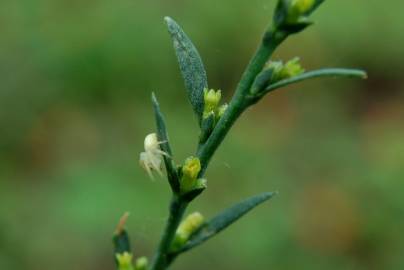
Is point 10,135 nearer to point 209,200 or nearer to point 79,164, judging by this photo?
point 79,164

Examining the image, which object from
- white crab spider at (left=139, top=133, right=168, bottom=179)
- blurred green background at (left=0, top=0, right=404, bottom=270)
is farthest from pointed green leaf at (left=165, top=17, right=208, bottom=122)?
blurred green background at (left=0, top=0, right=404, bottom=270)

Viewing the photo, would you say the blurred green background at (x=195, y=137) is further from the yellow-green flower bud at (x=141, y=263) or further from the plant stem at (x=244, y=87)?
the plant stem at (x=244, y=87)

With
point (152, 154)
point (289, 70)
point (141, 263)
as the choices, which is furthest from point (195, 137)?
point (289, 70)

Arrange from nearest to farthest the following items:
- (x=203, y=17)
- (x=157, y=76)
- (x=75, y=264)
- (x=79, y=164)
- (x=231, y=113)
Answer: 1. (x=231, y=113)
2. (x=75, y=264)
3. (x=79, y=164)
4. (x=157, y=76)
5. (x=203, y=17)

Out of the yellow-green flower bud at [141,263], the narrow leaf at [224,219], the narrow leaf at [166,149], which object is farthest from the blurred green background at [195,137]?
the narrow leaf at [166,149]

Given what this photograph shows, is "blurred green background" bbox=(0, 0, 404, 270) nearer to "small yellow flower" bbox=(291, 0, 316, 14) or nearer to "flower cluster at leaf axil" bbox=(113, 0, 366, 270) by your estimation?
"flower cluster at leaf axil" bbox=(113, 0, 366, 270)

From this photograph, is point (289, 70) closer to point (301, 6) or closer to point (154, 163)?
point (301, 6)

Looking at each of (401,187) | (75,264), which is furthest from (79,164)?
(401,187)
